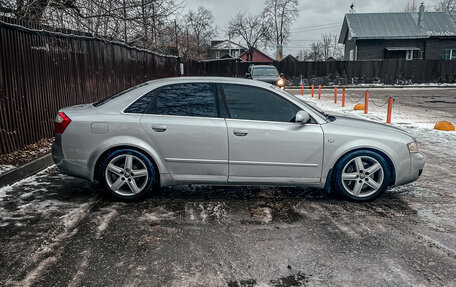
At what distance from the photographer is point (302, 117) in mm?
4512

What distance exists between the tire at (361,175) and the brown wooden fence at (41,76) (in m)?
5.33

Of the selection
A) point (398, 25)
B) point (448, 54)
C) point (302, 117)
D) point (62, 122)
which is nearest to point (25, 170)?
point (62, 122)

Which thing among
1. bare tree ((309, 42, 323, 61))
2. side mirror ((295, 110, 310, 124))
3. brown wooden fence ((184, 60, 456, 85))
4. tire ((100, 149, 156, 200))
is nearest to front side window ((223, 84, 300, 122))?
side mirror ((295, 110, 310, 124))

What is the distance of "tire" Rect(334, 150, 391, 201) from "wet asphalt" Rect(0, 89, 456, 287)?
150 mm

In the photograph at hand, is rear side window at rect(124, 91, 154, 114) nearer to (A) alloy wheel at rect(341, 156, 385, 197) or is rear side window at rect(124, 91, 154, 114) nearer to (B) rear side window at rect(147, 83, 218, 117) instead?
(B) rear side window at rect(147, 83, 218, 117)

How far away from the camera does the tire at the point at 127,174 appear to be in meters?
4.60

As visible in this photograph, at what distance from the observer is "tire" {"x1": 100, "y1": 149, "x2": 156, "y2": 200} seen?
460 centimetres

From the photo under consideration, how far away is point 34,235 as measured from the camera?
3.72 metres

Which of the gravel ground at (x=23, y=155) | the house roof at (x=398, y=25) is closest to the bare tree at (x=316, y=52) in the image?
the house roof at (x=398, y=25)

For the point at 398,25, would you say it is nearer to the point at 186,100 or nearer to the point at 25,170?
the point at 186,100

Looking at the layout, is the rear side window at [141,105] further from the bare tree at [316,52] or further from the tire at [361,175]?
the bare tree at [316,52]

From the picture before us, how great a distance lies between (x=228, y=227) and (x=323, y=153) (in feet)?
4.95

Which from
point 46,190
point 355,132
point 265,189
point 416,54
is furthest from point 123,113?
point 416,54

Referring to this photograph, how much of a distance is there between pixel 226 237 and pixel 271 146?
1.32 meters
